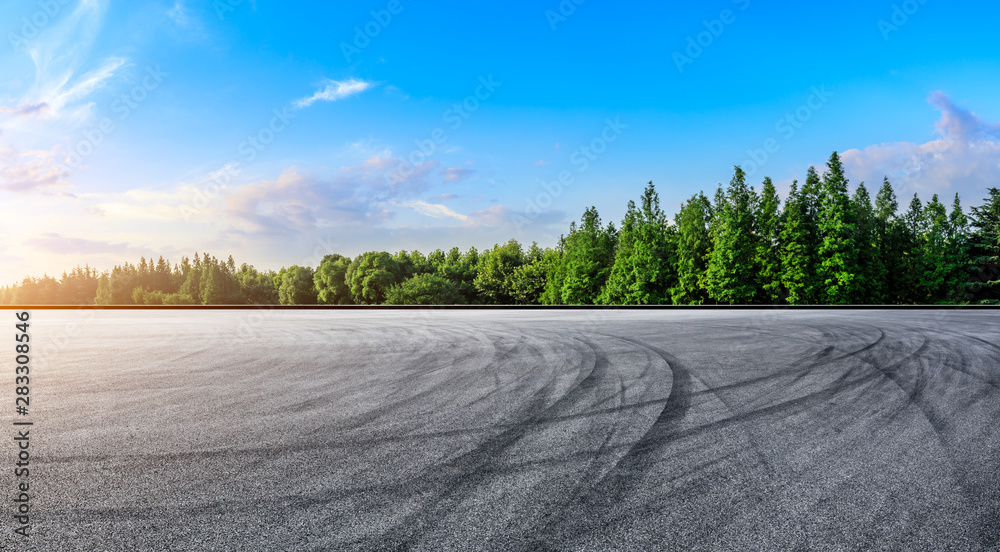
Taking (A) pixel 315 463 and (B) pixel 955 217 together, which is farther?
(B) pixel 955 217

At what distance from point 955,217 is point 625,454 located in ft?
211

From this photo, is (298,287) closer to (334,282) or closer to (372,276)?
(334,282)

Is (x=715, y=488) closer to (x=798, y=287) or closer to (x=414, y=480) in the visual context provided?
(x=414, y=480)

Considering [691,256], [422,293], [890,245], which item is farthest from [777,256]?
[422,293]

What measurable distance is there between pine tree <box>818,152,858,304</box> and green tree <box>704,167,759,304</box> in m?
5.70

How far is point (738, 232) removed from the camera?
47.3 meters

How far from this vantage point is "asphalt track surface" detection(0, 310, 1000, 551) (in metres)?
3.10

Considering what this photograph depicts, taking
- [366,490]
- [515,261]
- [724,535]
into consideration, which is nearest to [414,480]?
[366,490]

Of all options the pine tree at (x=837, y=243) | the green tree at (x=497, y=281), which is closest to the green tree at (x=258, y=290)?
the green tree at (x=497, y=281)

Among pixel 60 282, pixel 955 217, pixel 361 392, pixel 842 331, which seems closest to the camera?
pixel 361 392

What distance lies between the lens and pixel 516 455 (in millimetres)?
4344

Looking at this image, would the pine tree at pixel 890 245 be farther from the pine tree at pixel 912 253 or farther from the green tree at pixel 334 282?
the green tree at pixel 334 282

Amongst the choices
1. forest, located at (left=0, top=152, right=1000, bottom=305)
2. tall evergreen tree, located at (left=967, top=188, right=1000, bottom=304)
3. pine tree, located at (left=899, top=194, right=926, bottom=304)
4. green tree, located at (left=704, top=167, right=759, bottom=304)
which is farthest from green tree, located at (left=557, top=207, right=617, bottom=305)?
tall evergreen tree, located at (left=967, top=188, right=1000, bottom=304)

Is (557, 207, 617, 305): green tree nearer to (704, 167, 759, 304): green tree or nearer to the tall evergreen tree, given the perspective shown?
(704, 167, 759, 304): green tree
